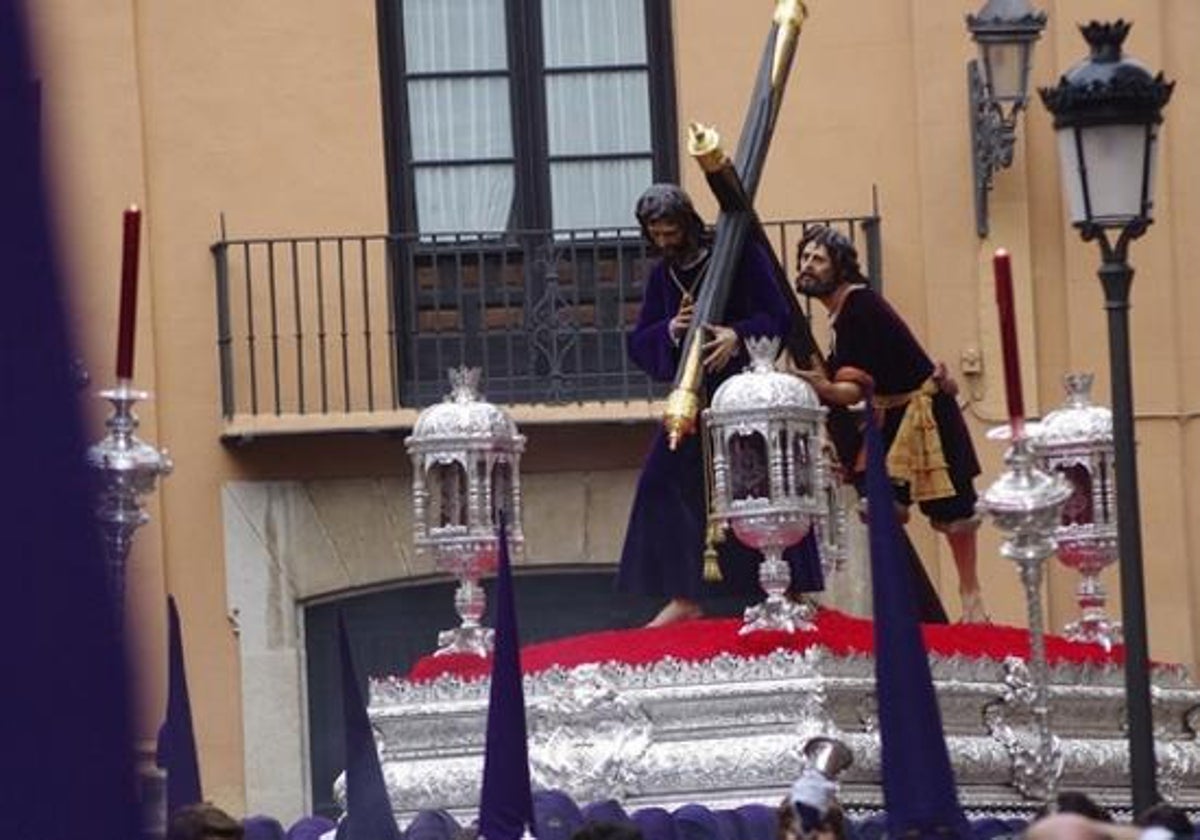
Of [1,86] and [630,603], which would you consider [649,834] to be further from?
[630,603]

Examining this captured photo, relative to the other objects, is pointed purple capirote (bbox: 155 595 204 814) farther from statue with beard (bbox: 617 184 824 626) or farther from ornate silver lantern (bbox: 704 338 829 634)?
statue with beard (bbox: 617 184 824 626)

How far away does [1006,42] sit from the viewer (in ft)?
53.8

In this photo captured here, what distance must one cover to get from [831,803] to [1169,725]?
11.6 ft

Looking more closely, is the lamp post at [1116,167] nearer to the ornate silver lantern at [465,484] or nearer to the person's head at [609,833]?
the ornate silver lantern at [465,484]

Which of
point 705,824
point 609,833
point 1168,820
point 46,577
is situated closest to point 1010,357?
point 705,824

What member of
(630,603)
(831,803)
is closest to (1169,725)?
(831,803)

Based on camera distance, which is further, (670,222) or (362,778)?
(670,222)

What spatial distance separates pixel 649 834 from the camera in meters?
8.48

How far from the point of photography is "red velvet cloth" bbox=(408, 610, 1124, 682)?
9281 mm

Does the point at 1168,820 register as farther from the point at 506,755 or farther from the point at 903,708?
the point at 506,755

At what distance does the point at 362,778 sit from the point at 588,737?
3.39ft

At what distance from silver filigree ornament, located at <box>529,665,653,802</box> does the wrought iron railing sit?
7.65m

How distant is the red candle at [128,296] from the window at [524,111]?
366 inches

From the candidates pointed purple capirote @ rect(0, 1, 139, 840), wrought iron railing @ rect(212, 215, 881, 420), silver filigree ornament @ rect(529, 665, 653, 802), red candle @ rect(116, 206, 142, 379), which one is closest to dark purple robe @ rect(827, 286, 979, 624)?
silver filigree ornament @ rect(529, 665, 653, 802)
